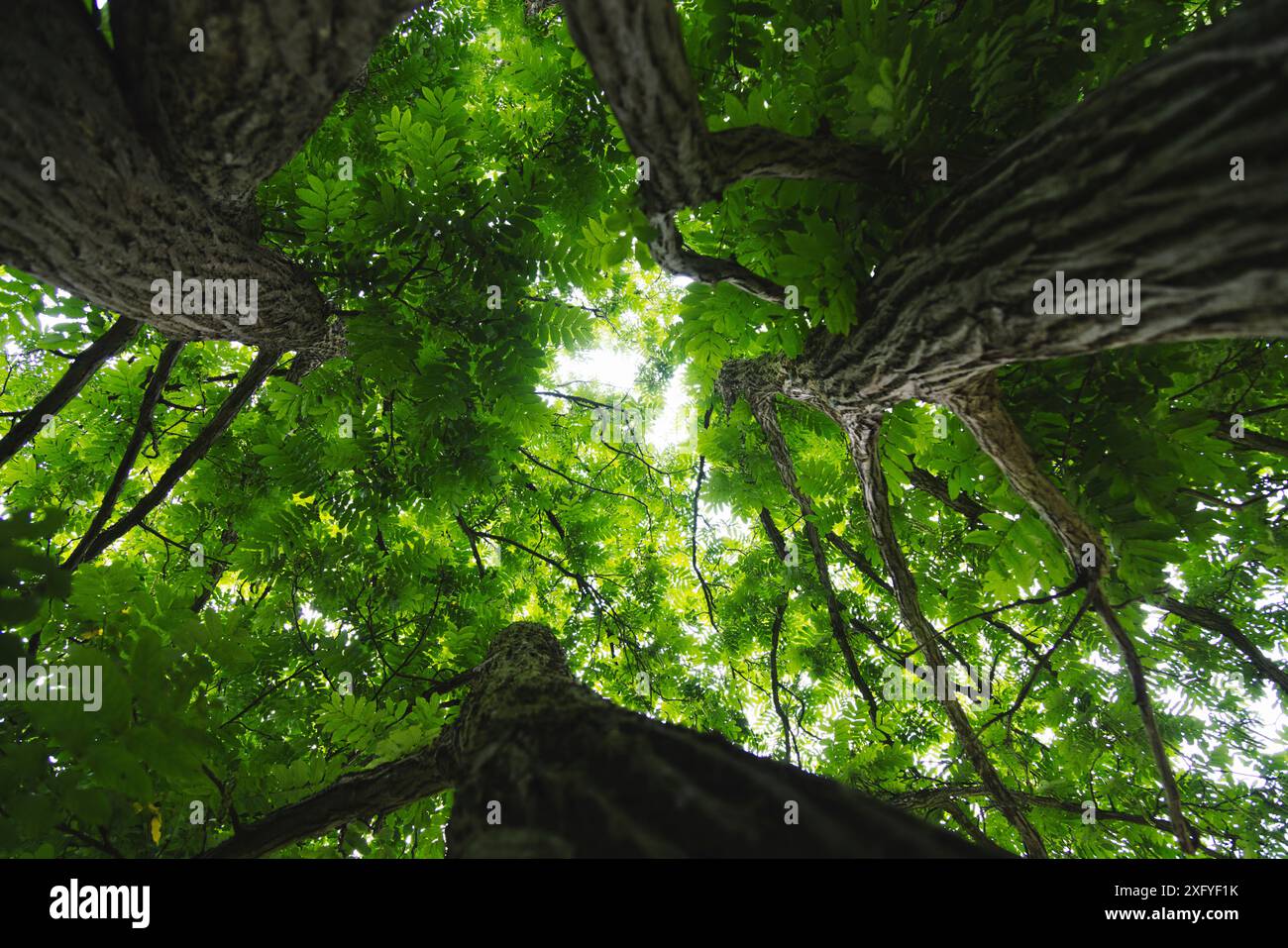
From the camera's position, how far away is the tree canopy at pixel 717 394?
4.63 feet

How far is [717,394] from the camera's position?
17.5 ft

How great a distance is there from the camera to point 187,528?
14.1 feet

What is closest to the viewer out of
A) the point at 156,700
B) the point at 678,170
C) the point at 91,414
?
the point at 156,700

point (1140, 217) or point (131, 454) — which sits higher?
point (1140, 217)

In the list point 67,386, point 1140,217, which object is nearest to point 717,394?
point 1140,217

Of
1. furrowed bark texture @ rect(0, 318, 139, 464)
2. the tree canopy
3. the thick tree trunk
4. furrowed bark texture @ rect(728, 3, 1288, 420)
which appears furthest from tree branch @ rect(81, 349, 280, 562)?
furrowed bark texture @ rect(728, 3, 1288, 420)

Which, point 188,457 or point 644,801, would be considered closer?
point 644,801

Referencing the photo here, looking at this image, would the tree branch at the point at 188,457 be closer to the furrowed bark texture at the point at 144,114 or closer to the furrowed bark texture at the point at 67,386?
the furrowed bark texture at the point at 67,386

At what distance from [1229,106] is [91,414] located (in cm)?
664

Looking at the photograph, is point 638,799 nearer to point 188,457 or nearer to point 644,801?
point 644,801

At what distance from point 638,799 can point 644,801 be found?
0.5 inches
